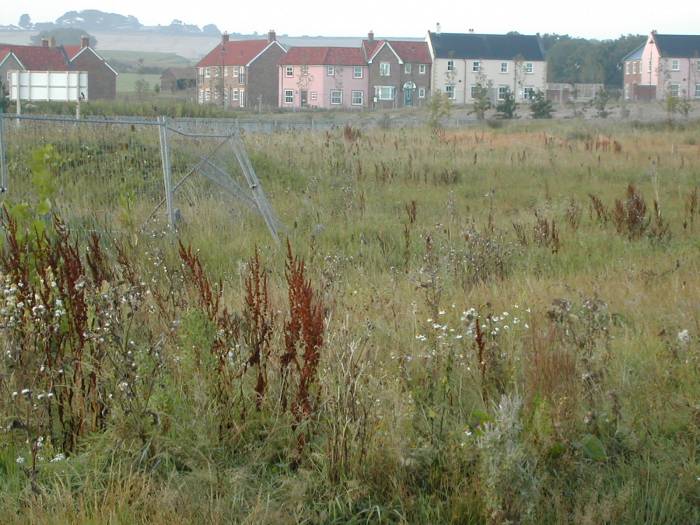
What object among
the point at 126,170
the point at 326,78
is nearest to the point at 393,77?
the point at 326,78

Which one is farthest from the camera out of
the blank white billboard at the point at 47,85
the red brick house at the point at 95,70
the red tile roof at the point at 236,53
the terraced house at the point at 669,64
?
the red tile roof at the point at 236,53

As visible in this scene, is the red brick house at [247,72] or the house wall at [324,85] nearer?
the house wall at [324,85]

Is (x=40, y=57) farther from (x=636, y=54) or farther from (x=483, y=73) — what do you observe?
(x=636, y=54)

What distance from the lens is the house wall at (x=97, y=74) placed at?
86.3 metres

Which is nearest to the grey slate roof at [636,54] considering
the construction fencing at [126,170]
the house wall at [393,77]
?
the house wall at [393,77]

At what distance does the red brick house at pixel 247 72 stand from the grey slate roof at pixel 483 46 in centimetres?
1524

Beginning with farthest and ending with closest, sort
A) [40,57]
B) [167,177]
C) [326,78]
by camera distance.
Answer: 1. [326,78]
2. [40,57]
3. [167,177]

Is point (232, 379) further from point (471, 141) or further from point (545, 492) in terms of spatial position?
point (471, 141)

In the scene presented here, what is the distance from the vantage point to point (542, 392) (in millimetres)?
5199

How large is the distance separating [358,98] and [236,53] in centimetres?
1338

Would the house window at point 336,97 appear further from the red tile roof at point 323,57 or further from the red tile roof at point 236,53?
the red tile roof at point 236,53

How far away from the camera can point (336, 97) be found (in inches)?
3546

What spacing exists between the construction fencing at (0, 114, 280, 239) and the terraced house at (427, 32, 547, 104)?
7858 cm

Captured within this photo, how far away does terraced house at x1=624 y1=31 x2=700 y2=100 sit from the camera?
288 ft
